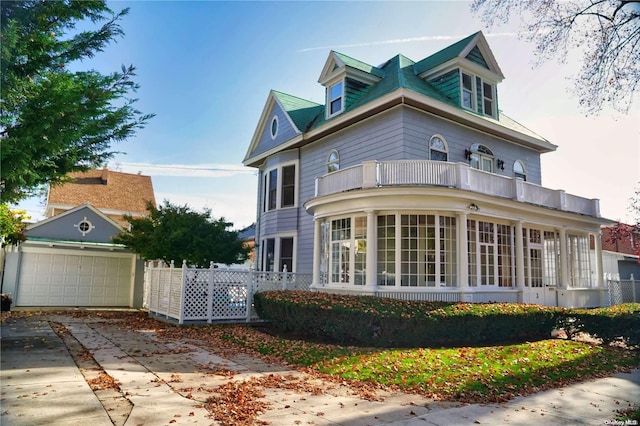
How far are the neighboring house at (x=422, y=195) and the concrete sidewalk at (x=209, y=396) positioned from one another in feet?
17.4

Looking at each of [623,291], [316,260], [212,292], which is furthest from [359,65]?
[623,291]

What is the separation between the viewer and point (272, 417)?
5176 millimetres

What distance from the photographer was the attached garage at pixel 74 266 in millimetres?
18938

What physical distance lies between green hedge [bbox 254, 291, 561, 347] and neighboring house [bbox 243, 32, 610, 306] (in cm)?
148

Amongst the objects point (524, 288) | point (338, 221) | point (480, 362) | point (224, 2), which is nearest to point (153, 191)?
point (338, 221)

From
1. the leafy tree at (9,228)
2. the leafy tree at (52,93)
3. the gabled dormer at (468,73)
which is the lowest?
the leafy tree at (9,228)

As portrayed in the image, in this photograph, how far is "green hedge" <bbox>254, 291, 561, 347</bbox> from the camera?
973 cm

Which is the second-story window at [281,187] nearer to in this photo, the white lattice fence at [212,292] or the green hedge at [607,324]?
the white lattice fence at [212,292]

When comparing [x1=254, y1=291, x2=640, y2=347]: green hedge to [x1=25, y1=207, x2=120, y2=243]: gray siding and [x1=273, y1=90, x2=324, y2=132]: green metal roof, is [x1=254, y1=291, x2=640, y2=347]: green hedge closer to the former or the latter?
[x1=273, y1=90, x2=324, y2=132]: green metal roof

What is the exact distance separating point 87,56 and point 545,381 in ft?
32.3

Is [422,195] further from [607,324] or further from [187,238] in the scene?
[187,238]

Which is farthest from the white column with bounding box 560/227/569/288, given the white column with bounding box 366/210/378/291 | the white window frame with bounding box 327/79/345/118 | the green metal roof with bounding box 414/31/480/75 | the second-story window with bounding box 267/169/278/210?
the second-story window with bounding box 267/169/278/210

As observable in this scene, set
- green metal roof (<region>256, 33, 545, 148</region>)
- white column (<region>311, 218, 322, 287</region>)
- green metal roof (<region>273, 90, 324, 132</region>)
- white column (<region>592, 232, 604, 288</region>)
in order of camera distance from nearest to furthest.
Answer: white column (<region>311, 218, 322, 287</region>) < green metal roof (<region>256, 33, 545, 148</region>) < white column (<region>592, 232, 604, 288</region>) < green metal roof (<region>273, 90, 324, 132</region>)

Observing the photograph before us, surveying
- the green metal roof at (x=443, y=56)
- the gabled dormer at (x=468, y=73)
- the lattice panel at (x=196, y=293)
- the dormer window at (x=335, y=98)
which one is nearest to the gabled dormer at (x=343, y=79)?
the dormer window at (x=335, y=98)
